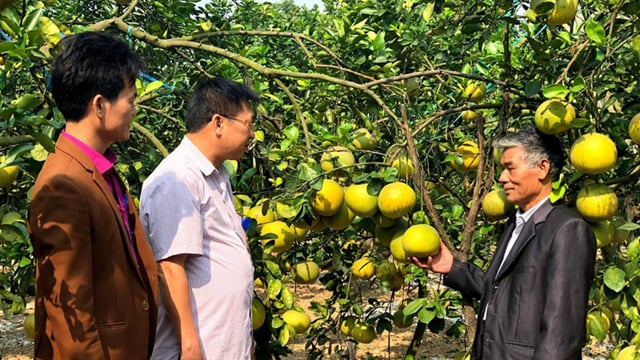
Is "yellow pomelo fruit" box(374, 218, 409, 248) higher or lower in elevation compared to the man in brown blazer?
lower

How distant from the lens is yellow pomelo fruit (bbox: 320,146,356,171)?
2.22 meters

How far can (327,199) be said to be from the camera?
2.11m

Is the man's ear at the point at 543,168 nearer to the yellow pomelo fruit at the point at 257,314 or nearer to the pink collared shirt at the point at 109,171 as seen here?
the yellow pomelo fruit at the point at 257,314

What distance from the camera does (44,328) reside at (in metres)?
1.28

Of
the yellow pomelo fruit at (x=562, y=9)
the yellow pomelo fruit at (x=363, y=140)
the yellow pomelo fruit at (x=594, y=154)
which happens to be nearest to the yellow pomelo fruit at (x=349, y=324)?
the yellow pomelo fruit at (x=363, y=140)

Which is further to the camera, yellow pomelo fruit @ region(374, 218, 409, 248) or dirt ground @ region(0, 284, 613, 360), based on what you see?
dirt ground @ region(0, 284, 613, 360)

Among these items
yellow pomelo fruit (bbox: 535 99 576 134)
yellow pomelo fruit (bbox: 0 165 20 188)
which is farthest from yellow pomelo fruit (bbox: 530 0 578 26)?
yellow pomelo fruit (bbox: 0 165 20 188)

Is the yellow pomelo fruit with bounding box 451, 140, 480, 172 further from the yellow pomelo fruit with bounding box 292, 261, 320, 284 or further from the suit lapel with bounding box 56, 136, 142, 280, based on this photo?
the suit lapel with bounding box 56, 136, 142, 280

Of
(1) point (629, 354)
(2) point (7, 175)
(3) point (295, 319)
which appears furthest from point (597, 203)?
(2) point (7, 175)

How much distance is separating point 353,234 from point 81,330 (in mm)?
1884

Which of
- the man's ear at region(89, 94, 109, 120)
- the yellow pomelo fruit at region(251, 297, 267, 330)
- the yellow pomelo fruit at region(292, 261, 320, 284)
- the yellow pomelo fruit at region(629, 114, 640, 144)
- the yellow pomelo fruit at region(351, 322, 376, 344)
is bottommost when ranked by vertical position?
the yellow pomelo fruit at region(351, 322, 376, 344)

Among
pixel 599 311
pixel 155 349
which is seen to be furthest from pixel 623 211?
pixel 155 349

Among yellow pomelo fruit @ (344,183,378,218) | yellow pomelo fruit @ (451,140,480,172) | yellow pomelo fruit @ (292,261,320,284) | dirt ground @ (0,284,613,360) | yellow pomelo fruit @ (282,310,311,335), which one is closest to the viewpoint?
yellow pomelo fruit @ (344,183,378,218)

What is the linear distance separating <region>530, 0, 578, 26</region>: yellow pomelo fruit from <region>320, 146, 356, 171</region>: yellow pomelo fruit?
0.80 m
